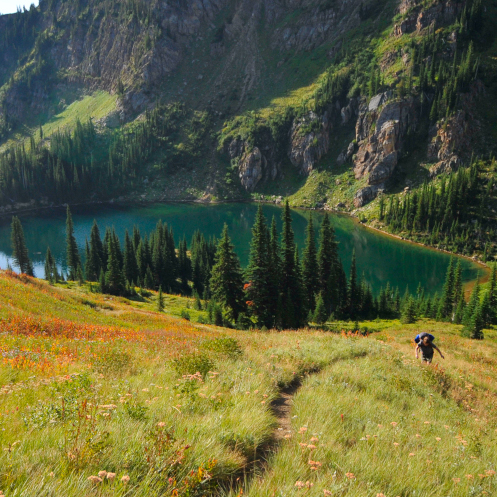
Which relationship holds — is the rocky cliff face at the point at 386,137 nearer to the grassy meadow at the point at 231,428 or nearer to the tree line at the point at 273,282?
the tree line at the point at 273,282

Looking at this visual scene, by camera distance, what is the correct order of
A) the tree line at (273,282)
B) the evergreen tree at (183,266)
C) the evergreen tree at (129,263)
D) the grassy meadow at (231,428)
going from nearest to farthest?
the grassy meadow at (231,428) → the tree line at (273,282) → the evergreen tree at (129,263) → the evergreen tree at (183,266)

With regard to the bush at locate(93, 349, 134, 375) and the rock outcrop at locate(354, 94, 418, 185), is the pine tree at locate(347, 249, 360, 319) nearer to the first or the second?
the bush at locate(93, 349, 134, 375)

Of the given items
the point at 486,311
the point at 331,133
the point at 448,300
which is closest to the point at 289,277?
the point at 486,311

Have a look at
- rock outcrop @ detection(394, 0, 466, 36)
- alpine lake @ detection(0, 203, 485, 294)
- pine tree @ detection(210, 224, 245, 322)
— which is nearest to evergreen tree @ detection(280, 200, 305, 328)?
pine tree @ detection(210, 224, 245, 322)

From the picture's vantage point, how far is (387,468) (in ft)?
15.1

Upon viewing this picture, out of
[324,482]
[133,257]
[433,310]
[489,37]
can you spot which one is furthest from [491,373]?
[489,37]

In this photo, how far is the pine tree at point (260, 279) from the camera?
142 ft

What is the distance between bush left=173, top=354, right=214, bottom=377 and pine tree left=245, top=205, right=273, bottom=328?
113 feet

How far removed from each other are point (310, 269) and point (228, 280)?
1624cm

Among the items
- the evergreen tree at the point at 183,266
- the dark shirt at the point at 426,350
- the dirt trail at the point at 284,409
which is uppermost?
the dirt trail at the point at 284,409

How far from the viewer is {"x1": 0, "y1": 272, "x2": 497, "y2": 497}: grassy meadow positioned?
3641 mm

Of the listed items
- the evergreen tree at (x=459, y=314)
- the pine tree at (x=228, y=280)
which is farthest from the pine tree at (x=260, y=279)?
the evergreen tree at (x=459, y=314)

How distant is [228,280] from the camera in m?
44.5

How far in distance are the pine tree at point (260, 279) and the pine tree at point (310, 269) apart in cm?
1177
